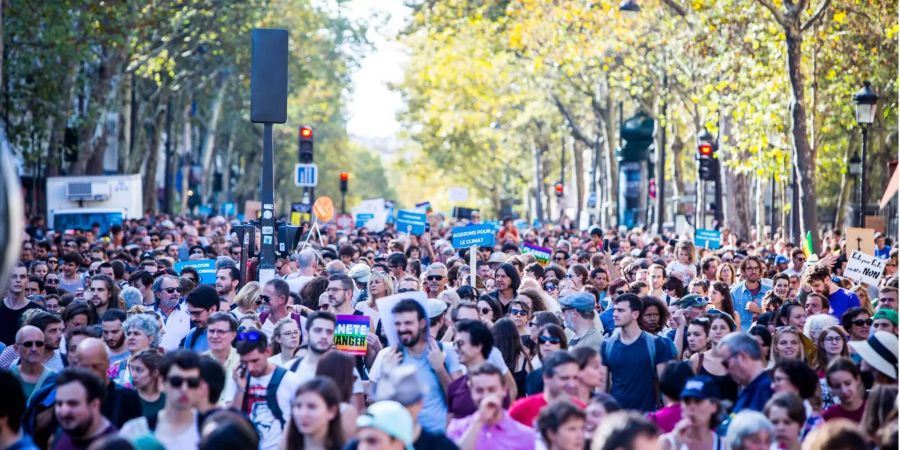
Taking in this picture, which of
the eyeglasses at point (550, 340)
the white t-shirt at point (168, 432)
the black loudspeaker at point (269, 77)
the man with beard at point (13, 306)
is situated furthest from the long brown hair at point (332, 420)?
the black loudspeaker at point (269, 77)

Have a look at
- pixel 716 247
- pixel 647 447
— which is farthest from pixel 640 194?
pixel 647 447

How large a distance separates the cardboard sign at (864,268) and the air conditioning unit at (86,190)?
22778mm

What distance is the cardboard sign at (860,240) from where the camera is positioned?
72.9 feet

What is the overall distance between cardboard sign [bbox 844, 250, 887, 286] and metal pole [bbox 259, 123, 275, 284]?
569 cm

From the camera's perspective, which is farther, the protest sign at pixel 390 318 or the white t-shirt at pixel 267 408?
the protest sign at pixel 390 318

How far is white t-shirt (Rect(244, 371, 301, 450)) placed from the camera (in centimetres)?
942

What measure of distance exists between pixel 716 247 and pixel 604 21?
24.8 ft

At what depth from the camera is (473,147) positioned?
80.8 meters

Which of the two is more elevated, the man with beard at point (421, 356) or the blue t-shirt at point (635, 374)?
the man with beard at point (421, 356)

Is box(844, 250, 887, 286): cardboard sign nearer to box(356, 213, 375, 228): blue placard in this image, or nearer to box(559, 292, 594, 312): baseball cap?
box(559, 292, 594, 312): baseball cap

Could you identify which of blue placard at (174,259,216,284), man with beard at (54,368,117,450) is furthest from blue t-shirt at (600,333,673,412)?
blue placard at (174,259,216,284)

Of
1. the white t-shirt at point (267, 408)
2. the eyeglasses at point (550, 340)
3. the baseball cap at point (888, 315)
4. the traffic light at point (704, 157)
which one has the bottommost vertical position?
the white t-shirt at point (267, 408)

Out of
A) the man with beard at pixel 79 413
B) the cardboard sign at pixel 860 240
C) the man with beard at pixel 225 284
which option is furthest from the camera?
the cardboard sign at pixel 860 240

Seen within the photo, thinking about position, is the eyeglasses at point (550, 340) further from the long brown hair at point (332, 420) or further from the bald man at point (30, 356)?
the bald man at point (30, 356)
